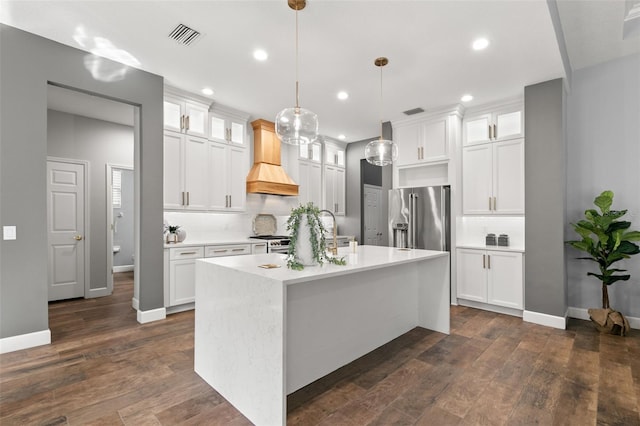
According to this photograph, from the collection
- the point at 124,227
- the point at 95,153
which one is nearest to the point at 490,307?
the point at 95,153

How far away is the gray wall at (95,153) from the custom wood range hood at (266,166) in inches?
93.5

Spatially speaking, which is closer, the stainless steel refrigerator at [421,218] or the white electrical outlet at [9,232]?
the white electrical outlet at [9,232]

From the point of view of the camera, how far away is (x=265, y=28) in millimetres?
2893

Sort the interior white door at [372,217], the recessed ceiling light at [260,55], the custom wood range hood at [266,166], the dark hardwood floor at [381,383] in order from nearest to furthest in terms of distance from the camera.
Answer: the dark hardwood floor at [381,383] → the recessed ceiling light at [260,55] → the custom wood range hood at [266,166] → the interior white door at [372,217]

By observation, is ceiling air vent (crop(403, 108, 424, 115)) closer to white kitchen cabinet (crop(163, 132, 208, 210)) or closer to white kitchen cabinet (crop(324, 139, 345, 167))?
white kitchen cabinet (crop(324, 139, 345, 167))

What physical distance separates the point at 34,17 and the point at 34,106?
2.60ft

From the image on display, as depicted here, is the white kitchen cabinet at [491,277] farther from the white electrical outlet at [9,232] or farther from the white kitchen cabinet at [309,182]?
the white electrical outlet at [9,232]

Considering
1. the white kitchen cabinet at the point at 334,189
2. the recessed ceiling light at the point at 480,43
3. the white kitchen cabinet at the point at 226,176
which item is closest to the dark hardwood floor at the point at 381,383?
the white kitchen cabinet at the point at 226,176

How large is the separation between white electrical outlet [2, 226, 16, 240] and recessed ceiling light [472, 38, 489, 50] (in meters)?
4.74

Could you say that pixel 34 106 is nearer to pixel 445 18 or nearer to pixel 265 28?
pixel 265 28

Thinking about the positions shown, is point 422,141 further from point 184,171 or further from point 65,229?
point 65,229

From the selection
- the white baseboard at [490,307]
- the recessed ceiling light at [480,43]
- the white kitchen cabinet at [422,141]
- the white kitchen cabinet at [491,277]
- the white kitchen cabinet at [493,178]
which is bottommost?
the white baseboard at [490,307]

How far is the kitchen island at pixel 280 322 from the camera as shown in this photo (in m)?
1.85

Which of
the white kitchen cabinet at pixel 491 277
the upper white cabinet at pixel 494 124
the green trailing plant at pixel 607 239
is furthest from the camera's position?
the upper white cabinet at pixel 494 124
